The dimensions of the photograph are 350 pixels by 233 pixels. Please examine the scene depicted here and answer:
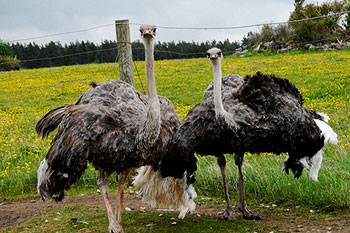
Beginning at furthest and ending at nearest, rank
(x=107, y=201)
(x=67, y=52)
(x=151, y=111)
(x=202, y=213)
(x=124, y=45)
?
(x=67, y=52)
(x=124, y=45)
(x=202, y=213)
(x=107, y=201)
(x=151, y=111)

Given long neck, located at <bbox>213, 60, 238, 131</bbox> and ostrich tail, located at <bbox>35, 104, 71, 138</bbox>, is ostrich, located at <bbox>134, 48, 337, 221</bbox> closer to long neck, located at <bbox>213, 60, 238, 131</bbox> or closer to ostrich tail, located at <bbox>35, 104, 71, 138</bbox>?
long neck, located at <bbox>213, 60, 238, 131</bbox>

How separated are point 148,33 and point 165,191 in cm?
212

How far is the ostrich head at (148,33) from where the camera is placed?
4.35 metres

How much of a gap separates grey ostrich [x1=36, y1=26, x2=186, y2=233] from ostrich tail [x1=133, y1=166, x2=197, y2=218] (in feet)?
2.05

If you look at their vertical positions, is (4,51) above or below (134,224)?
above

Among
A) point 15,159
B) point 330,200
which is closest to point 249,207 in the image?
point 330,200

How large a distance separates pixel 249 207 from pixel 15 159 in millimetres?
4196

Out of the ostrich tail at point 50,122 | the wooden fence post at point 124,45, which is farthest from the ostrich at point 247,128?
the wooden fence post at point 124,45

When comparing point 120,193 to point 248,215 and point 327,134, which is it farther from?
point 327,134

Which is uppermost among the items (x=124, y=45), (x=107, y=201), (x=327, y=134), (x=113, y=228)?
(x=124, y=45)

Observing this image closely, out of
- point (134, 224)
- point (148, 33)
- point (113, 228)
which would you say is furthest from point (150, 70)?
point (134, 224)

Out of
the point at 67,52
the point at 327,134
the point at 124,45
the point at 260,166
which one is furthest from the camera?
the point at 67,52

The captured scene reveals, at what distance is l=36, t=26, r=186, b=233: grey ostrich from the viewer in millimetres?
4492

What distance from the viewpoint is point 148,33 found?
4.34m
